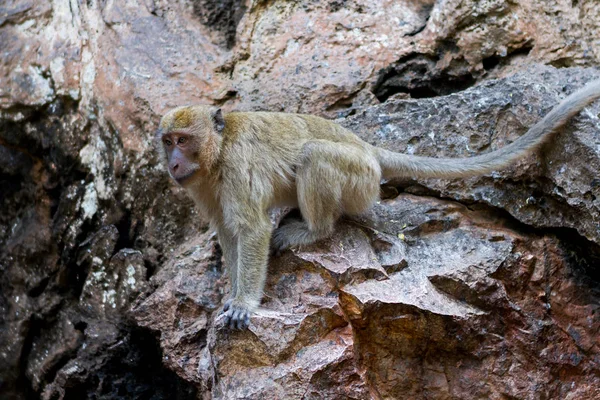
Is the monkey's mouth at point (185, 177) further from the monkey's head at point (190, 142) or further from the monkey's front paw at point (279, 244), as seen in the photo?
the monkey's front paw at point (279, 244)

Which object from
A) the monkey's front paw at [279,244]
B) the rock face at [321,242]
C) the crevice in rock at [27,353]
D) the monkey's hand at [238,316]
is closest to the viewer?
the monkey's hand at [238,316]

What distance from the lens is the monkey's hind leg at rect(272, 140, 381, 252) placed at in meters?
5.64

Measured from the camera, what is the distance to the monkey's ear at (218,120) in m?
5.73

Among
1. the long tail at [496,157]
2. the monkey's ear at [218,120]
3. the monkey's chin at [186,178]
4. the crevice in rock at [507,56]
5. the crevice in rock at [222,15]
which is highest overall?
the crevice in rock at [222,15]

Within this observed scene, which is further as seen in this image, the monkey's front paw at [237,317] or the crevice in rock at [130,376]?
the crevice in rock at [130,376]

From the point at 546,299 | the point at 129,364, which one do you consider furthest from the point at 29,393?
the point at 546,299

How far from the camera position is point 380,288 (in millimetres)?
5469

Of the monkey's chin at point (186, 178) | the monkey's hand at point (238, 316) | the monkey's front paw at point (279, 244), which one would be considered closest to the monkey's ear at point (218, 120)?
the monkey's chin at point (186, 178)

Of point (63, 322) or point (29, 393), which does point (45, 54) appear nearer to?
point (63, 322)

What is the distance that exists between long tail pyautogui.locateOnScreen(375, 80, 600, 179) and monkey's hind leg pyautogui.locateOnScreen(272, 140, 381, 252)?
0.40 m

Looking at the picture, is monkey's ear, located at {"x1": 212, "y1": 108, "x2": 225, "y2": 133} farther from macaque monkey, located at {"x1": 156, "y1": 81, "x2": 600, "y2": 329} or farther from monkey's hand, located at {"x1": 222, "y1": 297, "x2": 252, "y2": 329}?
monkey's hand, located at {"x1": 222, "y1": 297, "x2": 252, "y2": 329}

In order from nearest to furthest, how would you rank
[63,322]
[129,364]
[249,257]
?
1. [249,257]
2. [129,364]
3. [63,322]

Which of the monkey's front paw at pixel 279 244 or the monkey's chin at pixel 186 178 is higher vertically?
the monkey's chin at pixel 186 178

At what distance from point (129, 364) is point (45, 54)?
3483mm
